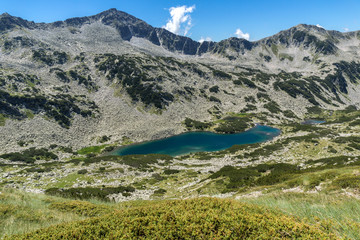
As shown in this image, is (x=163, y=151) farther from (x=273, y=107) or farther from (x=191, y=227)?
(x=273, y=107)

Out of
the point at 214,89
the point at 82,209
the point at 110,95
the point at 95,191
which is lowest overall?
the point at 95,191

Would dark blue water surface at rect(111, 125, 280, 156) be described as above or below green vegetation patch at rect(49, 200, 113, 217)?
below

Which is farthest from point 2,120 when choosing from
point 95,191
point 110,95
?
point 95,191

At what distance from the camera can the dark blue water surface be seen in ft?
262

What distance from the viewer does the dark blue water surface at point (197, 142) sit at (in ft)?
262

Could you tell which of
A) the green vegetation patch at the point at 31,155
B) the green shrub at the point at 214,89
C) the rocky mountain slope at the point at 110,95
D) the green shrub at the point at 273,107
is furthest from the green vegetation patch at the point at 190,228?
the green shrub at the point at 214,89

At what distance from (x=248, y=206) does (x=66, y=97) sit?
126663 millimetres

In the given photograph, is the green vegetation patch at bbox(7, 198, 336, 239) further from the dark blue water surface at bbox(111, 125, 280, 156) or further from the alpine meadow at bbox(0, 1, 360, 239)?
the dark blue water surface at bbox(111, 125, 280, 156)

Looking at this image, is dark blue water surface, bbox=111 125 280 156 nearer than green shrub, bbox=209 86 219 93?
Yes

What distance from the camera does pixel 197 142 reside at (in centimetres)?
9050

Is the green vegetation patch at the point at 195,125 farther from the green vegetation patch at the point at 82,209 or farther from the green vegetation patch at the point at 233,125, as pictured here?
the green vegetation patch at the point at 82,209

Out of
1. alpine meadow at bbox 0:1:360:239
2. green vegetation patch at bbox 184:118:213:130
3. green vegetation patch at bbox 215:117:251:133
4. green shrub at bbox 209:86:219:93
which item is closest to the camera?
alpine meadow at bbox 0:1:360:239

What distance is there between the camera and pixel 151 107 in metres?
121

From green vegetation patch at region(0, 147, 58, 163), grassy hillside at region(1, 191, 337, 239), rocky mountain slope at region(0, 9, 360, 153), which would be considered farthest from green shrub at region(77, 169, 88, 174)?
rocky mountain slope at region(0, 9, 360, 153)
